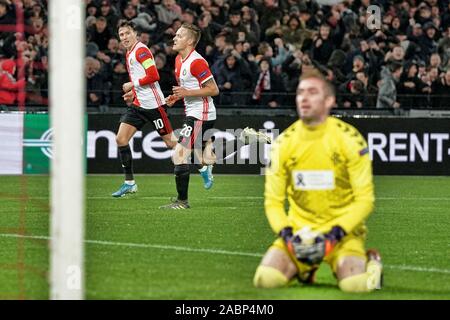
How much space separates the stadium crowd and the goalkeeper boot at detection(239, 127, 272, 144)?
2.19 metres

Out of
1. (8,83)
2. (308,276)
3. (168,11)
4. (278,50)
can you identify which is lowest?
(308,276)

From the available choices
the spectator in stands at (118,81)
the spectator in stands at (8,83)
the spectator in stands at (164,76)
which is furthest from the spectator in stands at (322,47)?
the spectator in stands at (8,83)

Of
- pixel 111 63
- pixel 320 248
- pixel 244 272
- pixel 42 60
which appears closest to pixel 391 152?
pixel 111 63

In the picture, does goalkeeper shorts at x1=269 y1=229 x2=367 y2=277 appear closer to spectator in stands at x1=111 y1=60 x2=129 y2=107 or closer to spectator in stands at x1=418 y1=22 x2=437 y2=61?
spectator in stands at x1=111 y1=60 x2=129 y2=107

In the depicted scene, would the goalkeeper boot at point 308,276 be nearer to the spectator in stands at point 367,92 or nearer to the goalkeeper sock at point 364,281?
the goalkeeper sock at point 364,281

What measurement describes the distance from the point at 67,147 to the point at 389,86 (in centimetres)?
1728

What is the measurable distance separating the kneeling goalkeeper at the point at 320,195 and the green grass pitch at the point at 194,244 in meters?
0.16

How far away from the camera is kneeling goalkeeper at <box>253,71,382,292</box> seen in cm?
829

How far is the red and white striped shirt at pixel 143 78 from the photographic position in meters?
16.6

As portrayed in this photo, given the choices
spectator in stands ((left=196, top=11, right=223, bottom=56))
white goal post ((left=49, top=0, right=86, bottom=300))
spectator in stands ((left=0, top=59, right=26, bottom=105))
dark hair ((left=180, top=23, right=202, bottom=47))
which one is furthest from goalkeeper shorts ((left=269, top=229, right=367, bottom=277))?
spectator in stands ((left=196, top=11, right=223, bottom=56))

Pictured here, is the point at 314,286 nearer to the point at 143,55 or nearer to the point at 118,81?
the point at 143,55

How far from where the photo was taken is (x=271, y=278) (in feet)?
27.5

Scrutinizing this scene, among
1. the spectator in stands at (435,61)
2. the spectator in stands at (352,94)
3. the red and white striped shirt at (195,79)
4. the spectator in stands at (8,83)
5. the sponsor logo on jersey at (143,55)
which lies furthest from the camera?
the spectator in stands at (435,61)

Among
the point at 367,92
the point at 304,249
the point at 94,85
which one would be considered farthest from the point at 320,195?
the point at 367,92
